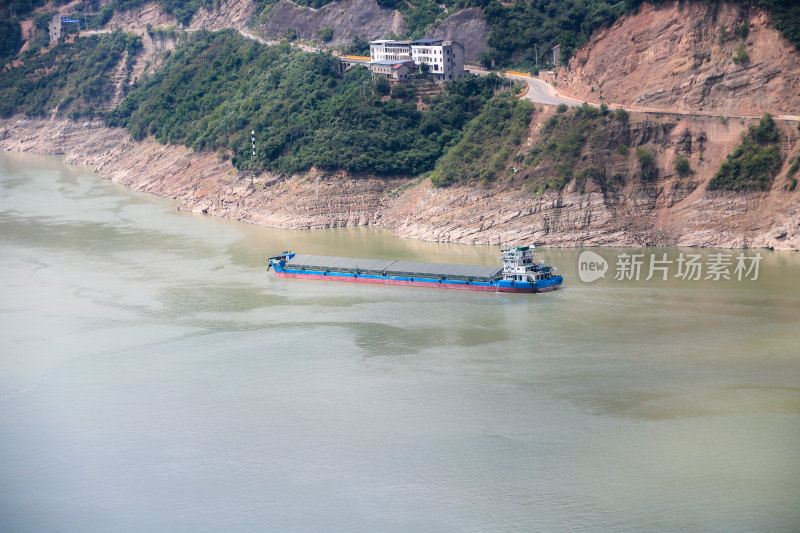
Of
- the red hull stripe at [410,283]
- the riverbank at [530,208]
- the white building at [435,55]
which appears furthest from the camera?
the white building at [435,55]

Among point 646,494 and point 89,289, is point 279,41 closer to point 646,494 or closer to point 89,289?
point 89,289

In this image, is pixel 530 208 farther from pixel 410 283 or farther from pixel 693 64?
pixel 693 64

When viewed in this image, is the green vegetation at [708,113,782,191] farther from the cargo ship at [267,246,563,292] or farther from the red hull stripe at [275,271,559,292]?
the red hull stripe at [275,271,559,292]

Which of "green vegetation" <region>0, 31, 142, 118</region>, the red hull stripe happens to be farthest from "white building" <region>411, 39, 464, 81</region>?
"green vegetation" <region>0, 31, 142, 118</region>

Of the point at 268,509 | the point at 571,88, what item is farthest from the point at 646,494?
the point at 571,88

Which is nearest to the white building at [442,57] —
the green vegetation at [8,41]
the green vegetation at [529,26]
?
the green vegetation at [529,26]

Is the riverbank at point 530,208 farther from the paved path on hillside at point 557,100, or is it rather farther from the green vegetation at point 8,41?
the green vegetation at point 8,41
